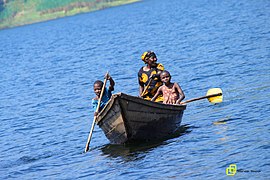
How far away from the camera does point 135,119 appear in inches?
677

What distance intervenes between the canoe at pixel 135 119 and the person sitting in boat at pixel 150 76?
1064mm

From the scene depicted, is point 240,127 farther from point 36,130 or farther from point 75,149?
point 36,130

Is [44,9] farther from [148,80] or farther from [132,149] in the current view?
[132,149]

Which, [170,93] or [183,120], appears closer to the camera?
[170,93]

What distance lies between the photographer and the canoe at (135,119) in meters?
16.7

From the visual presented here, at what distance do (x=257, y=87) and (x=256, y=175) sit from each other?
1000 cm

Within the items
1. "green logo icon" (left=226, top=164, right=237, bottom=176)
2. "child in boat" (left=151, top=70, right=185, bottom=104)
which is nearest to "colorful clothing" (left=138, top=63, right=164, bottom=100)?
"child in boat" (left=151, top=70, right=185, bottom=104)

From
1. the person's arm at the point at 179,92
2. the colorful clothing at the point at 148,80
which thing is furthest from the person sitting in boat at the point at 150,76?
the person's arm at the point at 179,92

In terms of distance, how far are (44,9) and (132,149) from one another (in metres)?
153

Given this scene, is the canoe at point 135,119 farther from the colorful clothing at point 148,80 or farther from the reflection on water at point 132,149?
the colorful clothing at point 148,80

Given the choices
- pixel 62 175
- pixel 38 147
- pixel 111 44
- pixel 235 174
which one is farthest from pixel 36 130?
pixel 111 44

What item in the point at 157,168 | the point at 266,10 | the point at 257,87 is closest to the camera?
the point at 157,168

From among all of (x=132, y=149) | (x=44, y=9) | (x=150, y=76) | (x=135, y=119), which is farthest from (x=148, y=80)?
(x=44, y=9)

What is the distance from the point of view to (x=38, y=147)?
69.9 feet
